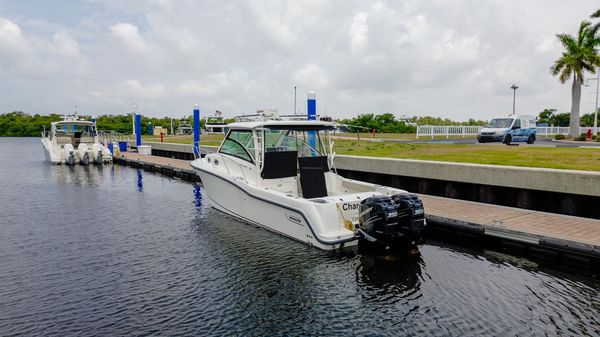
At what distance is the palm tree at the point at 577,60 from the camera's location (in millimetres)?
30766

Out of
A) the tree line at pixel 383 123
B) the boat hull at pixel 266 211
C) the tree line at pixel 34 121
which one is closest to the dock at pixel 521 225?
the boat hull at pixel 266 211

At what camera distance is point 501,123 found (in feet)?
76.6

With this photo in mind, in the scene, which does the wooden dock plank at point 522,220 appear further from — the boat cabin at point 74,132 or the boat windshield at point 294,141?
the boat cabin at point 74,132

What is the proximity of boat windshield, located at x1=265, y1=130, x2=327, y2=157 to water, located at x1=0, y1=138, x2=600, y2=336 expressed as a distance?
6.99 ft

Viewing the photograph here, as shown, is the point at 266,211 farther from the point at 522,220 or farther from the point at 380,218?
the point at 522,220

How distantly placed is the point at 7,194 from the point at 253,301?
1449 cm

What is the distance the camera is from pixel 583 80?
103 feet

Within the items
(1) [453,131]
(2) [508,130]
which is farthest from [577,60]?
(2) [508,130]

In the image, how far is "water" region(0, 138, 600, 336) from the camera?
18.8ft

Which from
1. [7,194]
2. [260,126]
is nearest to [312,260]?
[260,126]

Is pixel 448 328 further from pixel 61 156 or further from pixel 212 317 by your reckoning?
pixel 61 156

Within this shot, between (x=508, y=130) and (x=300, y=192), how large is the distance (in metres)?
16.7

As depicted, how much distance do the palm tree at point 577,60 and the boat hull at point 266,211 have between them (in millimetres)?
30208

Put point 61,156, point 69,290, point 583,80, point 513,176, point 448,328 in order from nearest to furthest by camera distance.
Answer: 1. point 448,328
2. point 69,290
3. point 513,176
4. point 61,156
5. point 583,80
